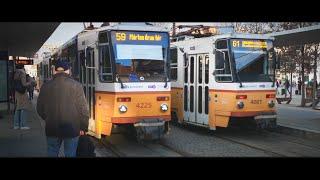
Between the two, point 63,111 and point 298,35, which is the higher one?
point 298,35

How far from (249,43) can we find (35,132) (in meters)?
6.41

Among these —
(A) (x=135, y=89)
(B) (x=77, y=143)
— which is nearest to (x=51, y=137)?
(B) (x=77, y=143)

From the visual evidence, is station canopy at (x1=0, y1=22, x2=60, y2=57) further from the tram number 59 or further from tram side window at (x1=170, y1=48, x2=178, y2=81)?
tram side window at (x1=170, y1=48, x2=178, y2=81)

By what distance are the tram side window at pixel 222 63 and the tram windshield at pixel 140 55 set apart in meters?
2.16

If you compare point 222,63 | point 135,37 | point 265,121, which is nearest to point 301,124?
point 265,121

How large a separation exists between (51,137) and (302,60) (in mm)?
19365

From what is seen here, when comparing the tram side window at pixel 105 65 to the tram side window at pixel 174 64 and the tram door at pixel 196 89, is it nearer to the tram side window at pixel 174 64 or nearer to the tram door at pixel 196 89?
the tram door at pixel 196 89

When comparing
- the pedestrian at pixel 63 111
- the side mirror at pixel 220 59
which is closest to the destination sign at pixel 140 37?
the side mirror at pixel 220 59

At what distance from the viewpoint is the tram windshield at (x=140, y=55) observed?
445 inches

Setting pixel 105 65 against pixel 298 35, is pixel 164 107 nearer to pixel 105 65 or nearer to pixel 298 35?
pixel 105 65

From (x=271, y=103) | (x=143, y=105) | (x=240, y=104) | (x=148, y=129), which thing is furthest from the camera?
(x=271, y=103)

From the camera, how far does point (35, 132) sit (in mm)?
13617
